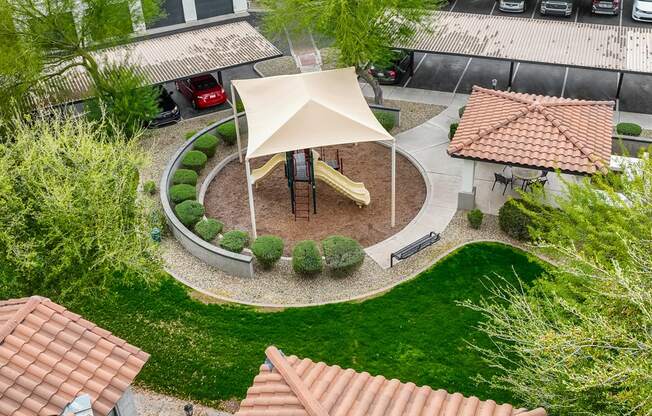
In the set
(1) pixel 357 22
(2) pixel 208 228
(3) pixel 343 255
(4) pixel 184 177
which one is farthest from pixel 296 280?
(1) pixel 357 22

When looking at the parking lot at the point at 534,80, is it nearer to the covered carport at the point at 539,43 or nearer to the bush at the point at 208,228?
the covered carport at the point at 539,43

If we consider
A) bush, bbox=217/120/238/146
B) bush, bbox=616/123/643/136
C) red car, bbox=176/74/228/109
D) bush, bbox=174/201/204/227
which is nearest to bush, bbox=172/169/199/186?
bush, bbox=174/201/204/227

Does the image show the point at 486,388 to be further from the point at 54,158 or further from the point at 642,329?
the point at 54,158

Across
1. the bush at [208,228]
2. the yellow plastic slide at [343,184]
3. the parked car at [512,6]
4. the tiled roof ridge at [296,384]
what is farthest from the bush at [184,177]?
the parked car at [512,6]

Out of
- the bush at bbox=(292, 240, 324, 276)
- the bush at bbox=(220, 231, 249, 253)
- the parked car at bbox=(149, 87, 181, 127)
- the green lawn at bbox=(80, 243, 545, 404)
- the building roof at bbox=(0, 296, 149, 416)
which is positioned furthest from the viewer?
the parked car at bbox=(149, 87, 181, 127)

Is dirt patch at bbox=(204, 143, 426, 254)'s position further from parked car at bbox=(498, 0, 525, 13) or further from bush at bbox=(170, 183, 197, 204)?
parked car at bbox=(498, 0, 525, 13)

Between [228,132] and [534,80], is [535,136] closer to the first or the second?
[534,80]
